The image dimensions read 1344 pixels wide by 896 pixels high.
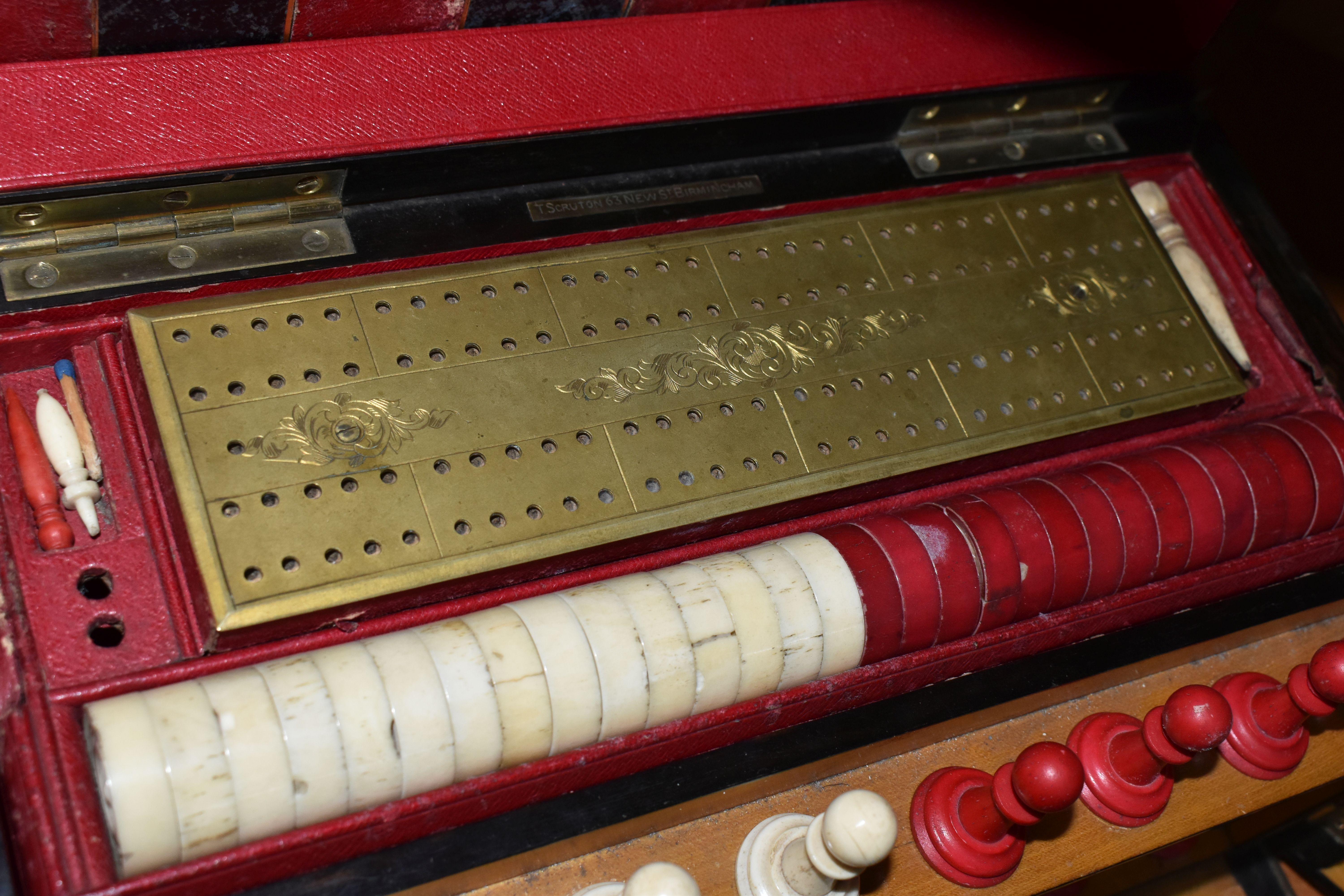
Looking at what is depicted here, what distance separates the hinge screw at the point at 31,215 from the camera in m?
1.47

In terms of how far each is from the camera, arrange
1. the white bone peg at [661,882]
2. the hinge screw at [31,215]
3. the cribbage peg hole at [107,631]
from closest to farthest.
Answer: the white bone peg at [661,882] → the cribbage peg hole at [107,631] → the hinge screw at [31,215]

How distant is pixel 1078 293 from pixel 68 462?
1.63 m

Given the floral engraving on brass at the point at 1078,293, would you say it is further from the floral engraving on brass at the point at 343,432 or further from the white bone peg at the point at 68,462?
the white bone peg at the point at 68,462

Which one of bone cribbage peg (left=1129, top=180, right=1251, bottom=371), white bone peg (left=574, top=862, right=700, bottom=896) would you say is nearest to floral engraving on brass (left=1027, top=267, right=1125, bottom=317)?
bone cribbage peg (left=1129, top=180, right=1251, bottom=371)

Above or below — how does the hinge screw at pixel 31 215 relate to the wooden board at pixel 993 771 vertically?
above

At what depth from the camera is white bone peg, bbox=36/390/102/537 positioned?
1391 millimetres

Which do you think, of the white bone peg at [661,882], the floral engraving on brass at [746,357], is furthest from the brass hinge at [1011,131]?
the white bone peg at [661,882]

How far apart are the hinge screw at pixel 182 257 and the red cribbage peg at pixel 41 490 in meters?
0.30

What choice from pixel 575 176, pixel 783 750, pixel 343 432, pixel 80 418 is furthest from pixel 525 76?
pixel 783 750

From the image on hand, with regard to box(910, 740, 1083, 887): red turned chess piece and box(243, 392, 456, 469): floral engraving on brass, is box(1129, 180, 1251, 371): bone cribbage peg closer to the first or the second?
box(910, 740, 1083, 887): red turned chess piece

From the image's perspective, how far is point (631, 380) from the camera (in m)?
1.63

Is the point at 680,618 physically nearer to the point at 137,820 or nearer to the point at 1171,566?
the point at 137,820

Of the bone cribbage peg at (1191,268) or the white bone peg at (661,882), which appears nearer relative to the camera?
the white bone peg at (661,882)

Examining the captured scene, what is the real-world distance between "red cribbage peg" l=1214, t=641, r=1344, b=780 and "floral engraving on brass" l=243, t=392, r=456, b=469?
1296mm
